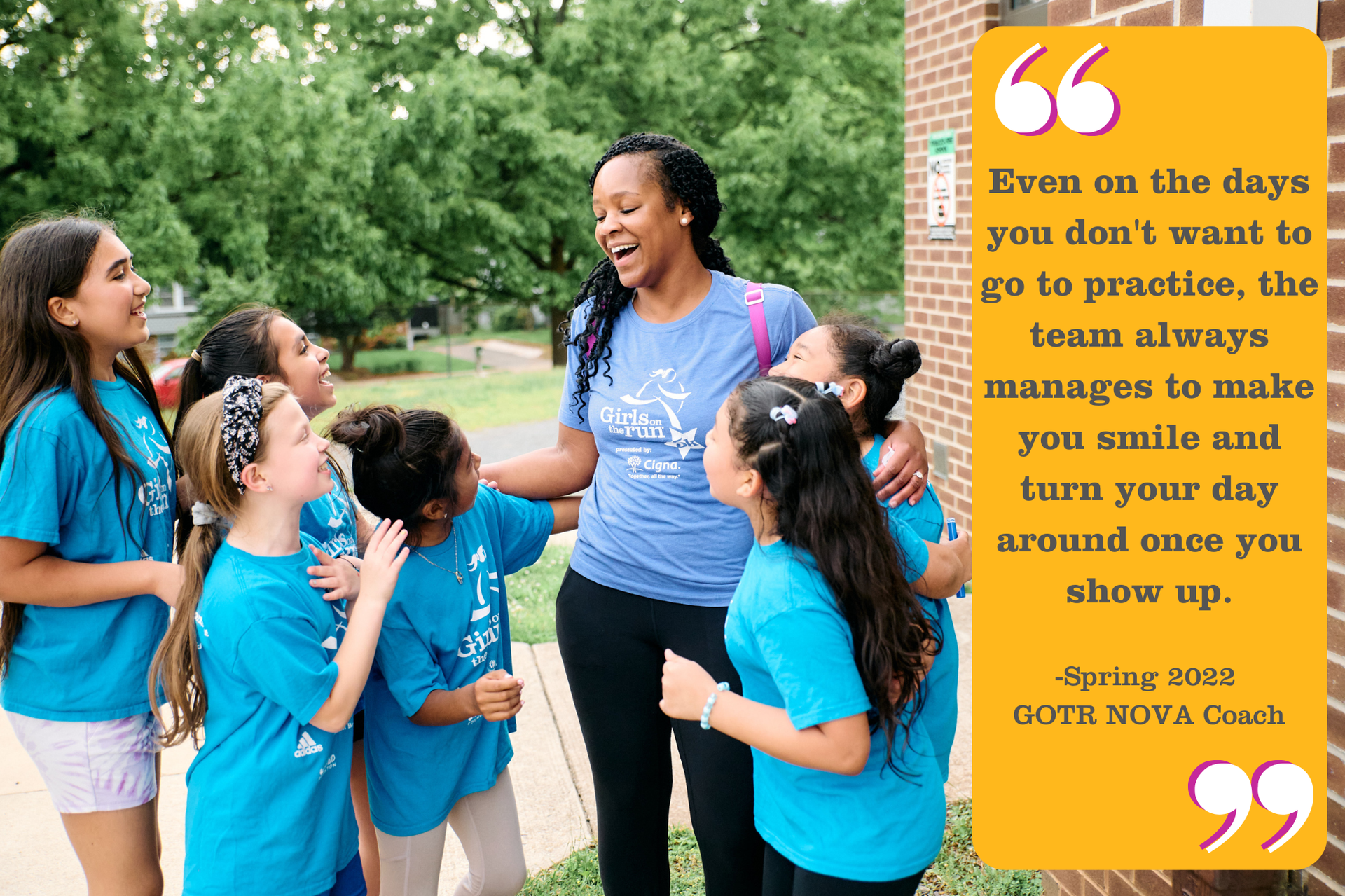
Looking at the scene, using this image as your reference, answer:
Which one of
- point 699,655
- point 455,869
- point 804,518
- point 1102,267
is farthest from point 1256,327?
point 455,869

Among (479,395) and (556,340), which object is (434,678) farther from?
(556,340)

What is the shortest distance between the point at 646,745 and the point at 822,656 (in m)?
0.93

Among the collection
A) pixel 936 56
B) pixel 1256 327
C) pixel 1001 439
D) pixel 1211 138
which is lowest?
pixel 1001 439

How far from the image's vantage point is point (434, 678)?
246 cm

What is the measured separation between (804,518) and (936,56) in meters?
5.29

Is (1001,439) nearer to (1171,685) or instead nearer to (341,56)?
(1171,685)

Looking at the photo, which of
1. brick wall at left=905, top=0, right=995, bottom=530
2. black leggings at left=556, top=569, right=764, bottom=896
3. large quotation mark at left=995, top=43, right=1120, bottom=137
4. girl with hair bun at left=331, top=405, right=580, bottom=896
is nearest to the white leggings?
girl with hair bun at left=331, top=405, right=580, bottom=896

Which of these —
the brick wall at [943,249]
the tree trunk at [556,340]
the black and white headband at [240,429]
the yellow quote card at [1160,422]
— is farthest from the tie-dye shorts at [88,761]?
the tree trunk at [556,340]

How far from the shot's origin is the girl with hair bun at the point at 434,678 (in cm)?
241

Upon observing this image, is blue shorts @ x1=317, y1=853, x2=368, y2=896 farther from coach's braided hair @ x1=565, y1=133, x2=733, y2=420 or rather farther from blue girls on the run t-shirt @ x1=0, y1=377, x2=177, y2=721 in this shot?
coach's braided hair @ x1=565, y1=133, x2=733, y2=420

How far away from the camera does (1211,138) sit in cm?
183

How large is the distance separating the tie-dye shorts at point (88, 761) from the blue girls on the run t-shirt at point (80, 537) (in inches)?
1.2

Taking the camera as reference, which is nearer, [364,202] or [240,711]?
[240,711]

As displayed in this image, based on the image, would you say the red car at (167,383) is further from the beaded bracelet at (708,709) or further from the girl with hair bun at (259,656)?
the beaded bracelet at (708,709)
